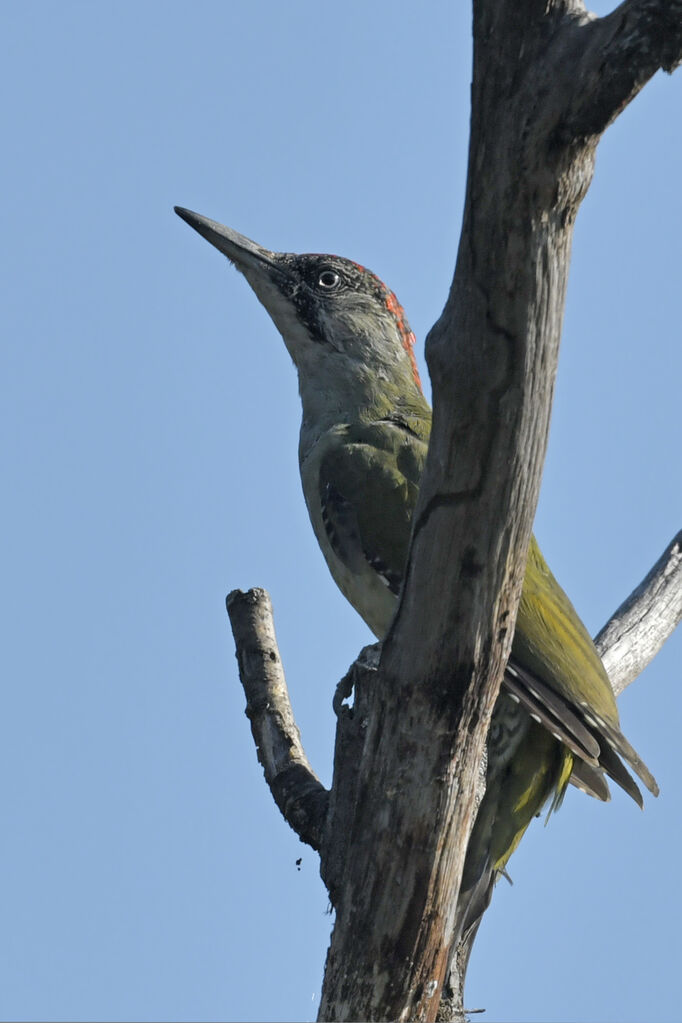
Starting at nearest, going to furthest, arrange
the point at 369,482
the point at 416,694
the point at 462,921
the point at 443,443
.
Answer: the point at 443,443
the point at 416,694
the point at 462,921
the point at 369,482

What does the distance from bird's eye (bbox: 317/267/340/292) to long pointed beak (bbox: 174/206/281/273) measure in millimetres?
251

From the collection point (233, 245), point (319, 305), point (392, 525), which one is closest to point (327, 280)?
point (319, 305)

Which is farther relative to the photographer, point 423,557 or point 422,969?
point 422,969

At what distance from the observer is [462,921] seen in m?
4.91

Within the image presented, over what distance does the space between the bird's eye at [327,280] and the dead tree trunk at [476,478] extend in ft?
10.5

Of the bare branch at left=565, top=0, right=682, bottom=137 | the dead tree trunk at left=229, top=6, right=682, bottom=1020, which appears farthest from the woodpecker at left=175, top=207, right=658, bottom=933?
the bare branch at left=565, top=0, right=682, bottom=137

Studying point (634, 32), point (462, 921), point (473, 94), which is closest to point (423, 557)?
point (473, 94)

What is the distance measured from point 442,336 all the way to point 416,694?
44.8 inches

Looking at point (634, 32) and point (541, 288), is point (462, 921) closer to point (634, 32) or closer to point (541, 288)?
point (541, 288)

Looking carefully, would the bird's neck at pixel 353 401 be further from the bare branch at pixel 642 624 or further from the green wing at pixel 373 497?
the bare branch at pixel 642 624

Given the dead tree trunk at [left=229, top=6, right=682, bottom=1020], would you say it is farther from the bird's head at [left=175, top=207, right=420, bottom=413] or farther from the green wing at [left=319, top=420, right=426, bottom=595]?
the bird's head at [left=175, top=207, right=420, bottom=413]

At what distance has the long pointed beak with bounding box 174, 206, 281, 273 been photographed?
23.2ft

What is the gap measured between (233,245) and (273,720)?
9.27 feet

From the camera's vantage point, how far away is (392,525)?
5.71 m
